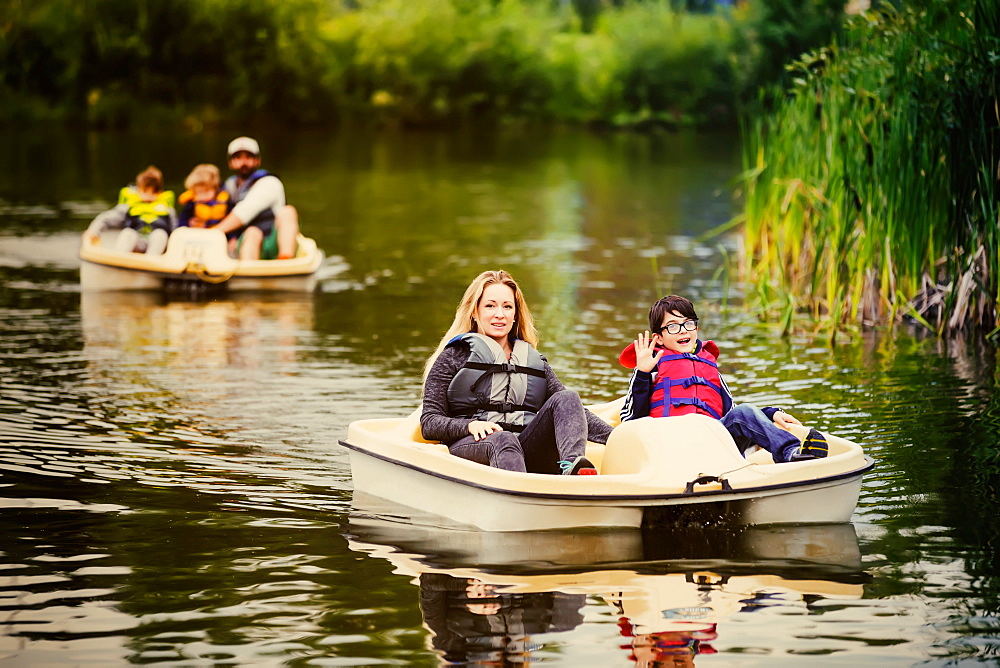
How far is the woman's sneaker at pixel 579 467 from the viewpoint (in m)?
5.93

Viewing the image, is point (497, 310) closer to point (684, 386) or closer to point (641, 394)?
point (641, 394)

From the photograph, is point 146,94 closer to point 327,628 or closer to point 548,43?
point 548,43

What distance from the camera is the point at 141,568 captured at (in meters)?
5.69

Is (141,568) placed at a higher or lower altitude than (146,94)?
lower

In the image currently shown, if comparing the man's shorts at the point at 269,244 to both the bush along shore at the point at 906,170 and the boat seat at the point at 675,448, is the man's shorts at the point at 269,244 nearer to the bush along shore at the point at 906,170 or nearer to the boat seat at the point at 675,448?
the bush along shore at the point at 906,170

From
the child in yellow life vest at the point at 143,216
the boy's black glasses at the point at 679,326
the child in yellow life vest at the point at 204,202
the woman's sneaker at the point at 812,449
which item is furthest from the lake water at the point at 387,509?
the boy's black glasses at the point at 679,326

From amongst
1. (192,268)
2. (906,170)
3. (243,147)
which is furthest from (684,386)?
(243,147)

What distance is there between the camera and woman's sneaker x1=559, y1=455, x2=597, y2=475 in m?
5.93

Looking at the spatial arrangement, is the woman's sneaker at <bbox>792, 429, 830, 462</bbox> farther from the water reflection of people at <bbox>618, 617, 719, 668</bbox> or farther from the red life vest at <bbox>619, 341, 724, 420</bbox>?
the water reflection of people at <bbox>618, 617, 719, 668</bbox>

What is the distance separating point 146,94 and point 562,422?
118 feet

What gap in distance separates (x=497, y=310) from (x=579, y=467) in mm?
814

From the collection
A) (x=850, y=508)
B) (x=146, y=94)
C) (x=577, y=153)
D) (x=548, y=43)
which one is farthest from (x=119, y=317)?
(x=548, y=43)

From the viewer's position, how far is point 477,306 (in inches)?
256

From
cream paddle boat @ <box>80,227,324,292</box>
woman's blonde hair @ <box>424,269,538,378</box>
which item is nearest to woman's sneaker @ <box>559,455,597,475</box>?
woman's blonde hair @ <box>424,269,538,378</box>
